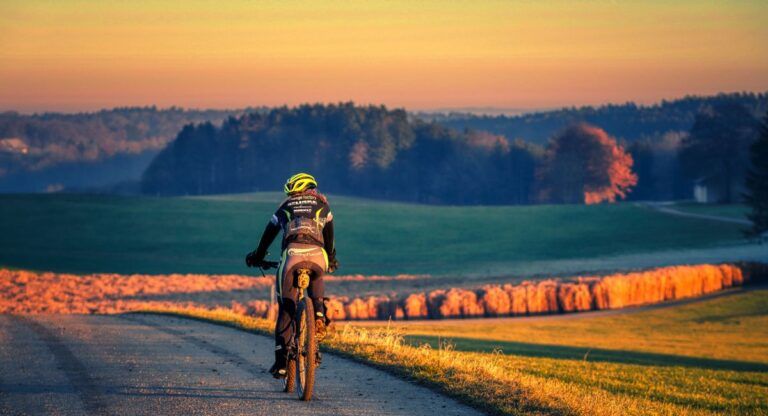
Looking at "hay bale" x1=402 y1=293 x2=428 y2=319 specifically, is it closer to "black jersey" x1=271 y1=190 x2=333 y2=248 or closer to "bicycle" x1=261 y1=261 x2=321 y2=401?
"bicycle" x1=261 y1=261 x2=321 y2=401

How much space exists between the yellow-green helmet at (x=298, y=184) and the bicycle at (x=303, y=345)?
878 mm

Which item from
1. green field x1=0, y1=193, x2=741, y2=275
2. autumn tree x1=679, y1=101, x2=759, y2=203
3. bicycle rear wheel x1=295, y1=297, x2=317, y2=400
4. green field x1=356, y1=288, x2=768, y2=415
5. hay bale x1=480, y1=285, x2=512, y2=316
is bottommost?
green field x1=356, y1=288, x2=768, y2=415

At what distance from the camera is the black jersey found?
36.7 ft

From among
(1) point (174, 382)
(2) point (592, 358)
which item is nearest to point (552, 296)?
(2) point (592, 358)

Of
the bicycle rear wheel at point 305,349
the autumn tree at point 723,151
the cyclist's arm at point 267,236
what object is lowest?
the bicycle rear wheel at point 305,349

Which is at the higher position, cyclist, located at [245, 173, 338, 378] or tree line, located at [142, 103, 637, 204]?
tree line, located at [142, 103, 637, 204]

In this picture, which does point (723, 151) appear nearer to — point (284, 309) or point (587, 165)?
point (587, 165)

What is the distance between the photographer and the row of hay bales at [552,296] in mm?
39906

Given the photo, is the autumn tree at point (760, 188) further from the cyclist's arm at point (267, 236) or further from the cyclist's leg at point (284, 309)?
the cyclist's leg at point (284, 309)

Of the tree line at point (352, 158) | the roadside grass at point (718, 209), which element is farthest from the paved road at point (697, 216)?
the tree line at point (352, 158)

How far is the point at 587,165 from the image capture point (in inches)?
4692

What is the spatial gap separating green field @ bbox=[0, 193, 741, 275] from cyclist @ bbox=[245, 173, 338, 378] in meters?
52.4

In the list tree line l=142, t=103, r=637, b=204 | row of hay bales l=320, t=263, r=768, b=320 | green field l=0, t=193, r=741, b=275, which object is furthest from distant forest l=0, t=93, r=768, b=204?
row of hay bales l=320, t=263, r=768, b=320

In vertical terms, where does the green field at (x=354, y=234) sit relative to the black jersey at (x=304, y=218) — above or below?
above
